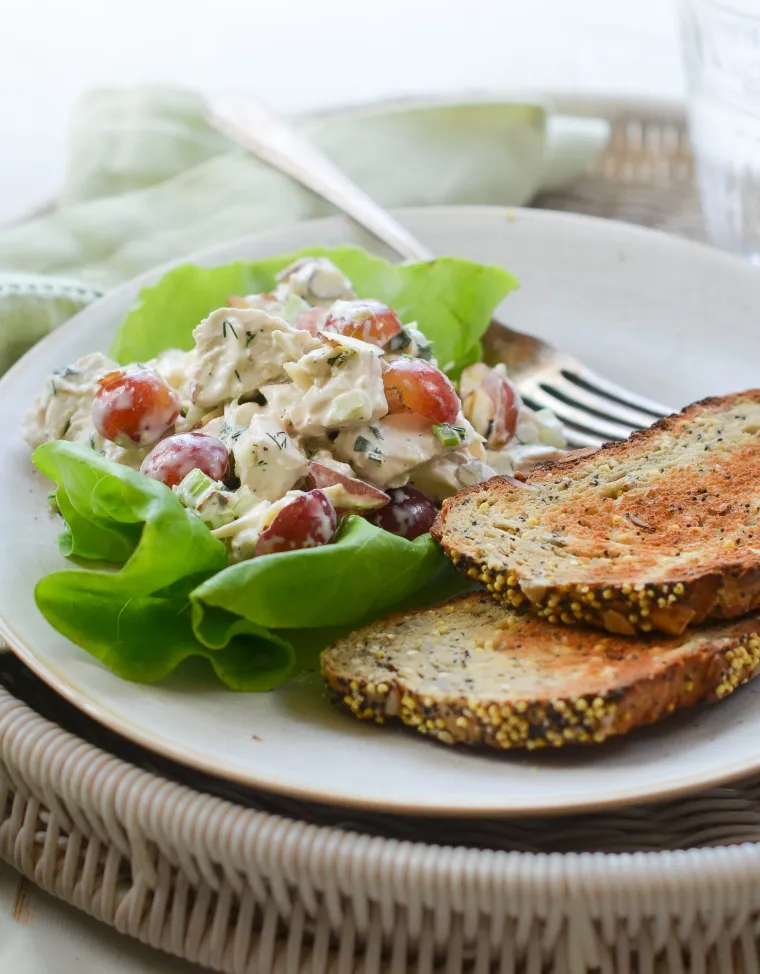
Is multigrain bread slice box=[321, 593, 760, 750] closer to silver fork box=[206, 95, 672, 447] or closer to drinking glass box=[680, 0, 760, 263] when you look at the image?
silver fork box=[206, 95, 672, 447]

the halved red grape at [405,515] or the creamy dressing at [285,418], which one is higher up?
the creamy dressing at [285,418]

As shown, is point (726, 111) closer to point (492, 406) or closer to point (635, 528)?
point (492, 406)

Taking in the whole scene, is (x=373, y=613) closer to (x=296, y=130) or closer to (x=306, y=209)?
(x=306, y=209)

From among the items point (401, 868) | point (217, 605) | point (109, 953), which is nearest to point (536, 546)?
point (217, 605)

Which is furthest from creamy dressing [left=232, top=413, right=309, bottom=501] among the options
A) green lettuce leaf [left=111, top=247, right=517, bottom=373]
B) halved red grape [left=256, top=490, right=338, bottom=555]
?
green lettuce leaf [left=111, top=247, right=517, bottom=373]

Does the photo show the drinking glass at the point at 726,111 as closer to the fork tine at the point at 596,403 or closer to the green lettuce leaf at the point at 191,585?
the fork tine at the point at 596,403

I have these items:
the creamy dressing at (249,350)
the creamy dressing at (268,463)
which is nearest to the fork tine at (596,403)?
the creamy dressing at (249,350)
